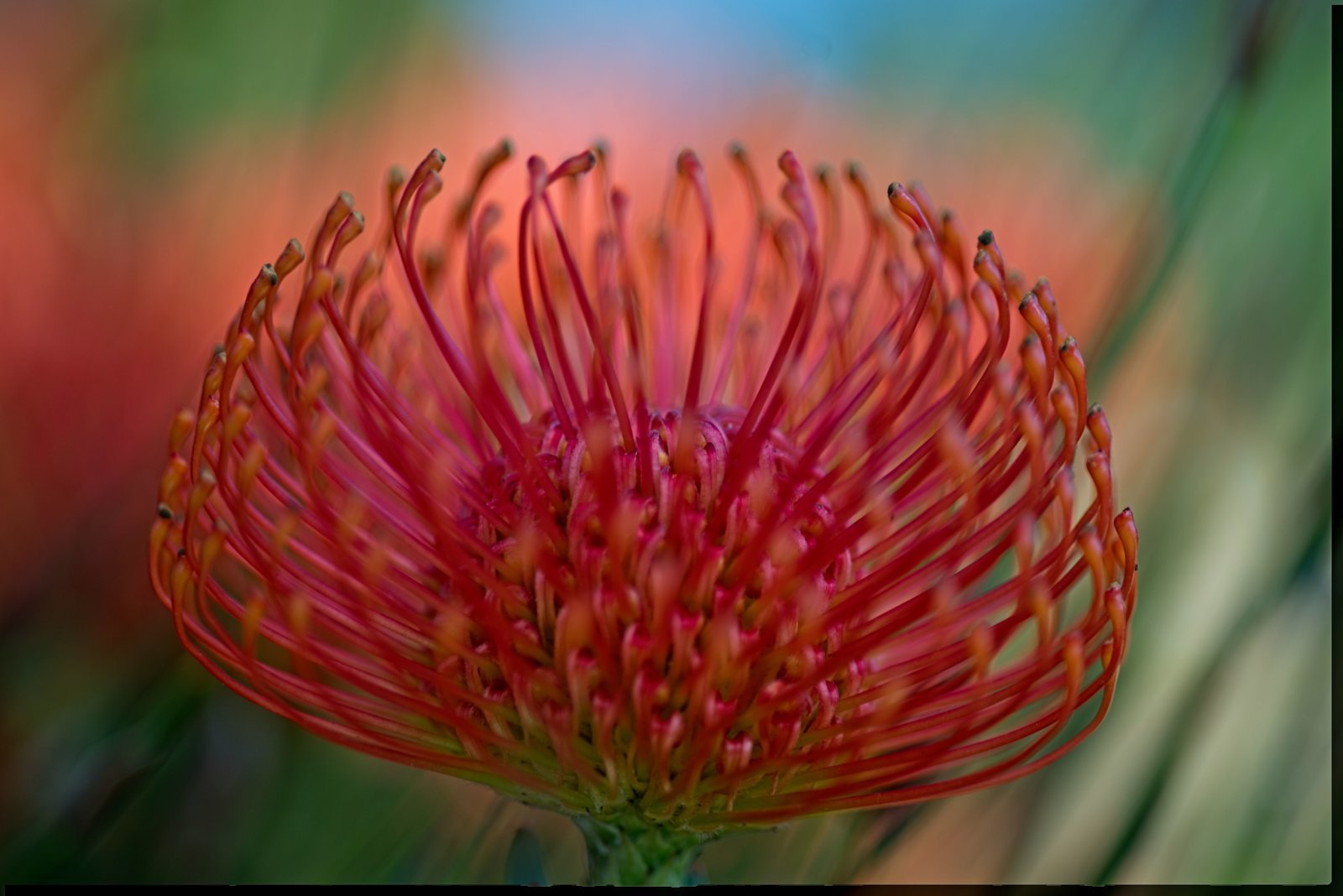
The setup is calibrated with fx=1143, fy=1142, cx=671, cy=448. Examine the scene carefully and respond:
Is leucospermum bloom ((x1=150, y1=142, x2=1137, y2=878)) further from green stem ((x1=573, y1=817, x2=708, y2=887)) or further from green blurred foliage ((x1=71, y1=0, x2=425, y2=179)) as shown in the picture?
green blurred foliage ((x1=71, y1=0, x2=425, y2=179))

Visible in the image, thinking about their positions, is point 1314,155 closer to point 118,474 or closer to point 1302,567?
point 1302,567

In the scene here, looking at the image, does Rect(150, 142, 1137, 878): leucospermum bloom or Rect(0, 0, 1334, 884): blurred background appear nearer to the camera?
Rect(150, 142, 1137, 878): leucospermum bloom

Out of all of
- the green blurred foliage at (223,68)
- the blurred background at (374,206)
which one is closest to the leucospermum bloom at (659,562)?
the blurred background at (374,206)

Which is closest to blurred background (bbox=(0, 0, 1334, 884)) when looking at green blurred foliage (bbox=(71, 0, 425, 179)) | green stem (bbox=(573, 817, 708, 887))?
green blurred foliage (bbox=(71, 0, 425, 179))

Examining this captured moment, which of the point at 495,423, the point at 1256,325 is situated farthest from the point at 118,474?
the point at 1256,325

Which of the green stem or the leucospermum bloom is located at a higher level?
the leucospermum bloom

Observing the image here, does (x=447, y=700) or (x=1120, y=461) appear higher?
(x=1120, y=461)

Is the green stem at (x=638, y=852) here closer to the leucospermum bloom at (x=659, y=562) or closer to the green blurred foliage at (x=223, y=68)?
the leucospermum bloom at (x=659, y=562)
